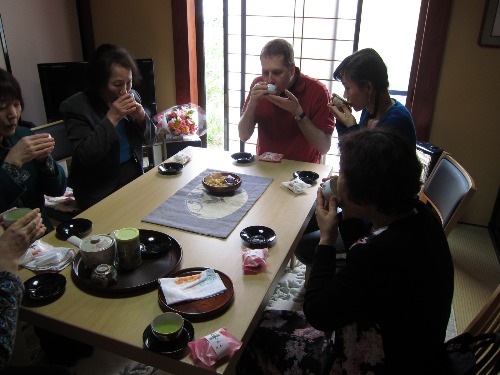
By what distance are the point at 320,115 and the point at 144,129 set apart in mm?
1050

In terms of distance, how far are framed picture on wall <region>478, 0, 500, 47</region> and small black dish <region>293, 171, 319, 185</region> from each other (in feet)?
5.56

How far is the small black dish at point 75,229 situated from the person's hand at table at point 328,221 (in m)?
0.89

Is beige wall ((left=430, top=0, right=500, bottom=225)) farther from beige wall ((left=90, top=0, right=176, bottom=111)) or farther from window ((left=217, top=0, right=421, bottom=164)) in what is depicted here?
beige wall ((left=90, top=0, right=176, bottom=111))

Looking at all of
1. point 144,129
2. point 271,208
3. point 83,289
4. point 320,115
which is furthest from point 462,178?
point 144,129

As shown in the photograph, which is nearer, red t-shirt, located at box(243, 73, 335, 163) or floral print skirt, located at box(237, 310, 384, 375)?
floral print skirt, located at box(237, 310, 384, 375)

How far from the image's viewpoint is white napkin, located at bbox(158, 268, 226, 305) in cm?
119

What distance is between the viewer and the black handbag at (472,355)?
1034 millimetres

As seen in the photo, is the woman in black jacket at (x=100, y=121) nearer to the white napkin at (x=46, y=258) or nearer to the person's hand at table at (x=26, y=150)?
the person's hand at table at (x=26, y=150)

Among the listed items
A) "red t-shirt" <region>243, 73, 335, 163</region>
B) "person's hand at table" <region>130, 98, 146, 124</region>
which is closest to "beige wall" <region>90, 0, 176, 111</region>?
"red t-shirt" <region>243, 73, 335, 163</region>

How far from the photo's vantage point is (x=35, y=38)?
3418 mm

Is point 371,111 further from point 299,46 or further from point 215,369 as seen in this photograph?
point 299,46

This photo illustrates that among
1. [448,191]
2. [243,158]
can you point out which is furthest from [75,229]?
[448,191]

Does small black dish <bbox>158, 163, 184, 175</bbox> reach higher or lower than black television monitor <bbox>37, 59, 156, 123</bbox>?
lower

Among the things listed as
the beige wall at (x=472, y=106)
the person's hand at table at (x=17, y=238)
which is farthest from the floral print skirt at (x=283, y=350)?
the beige wall at (x=472, y=106)
